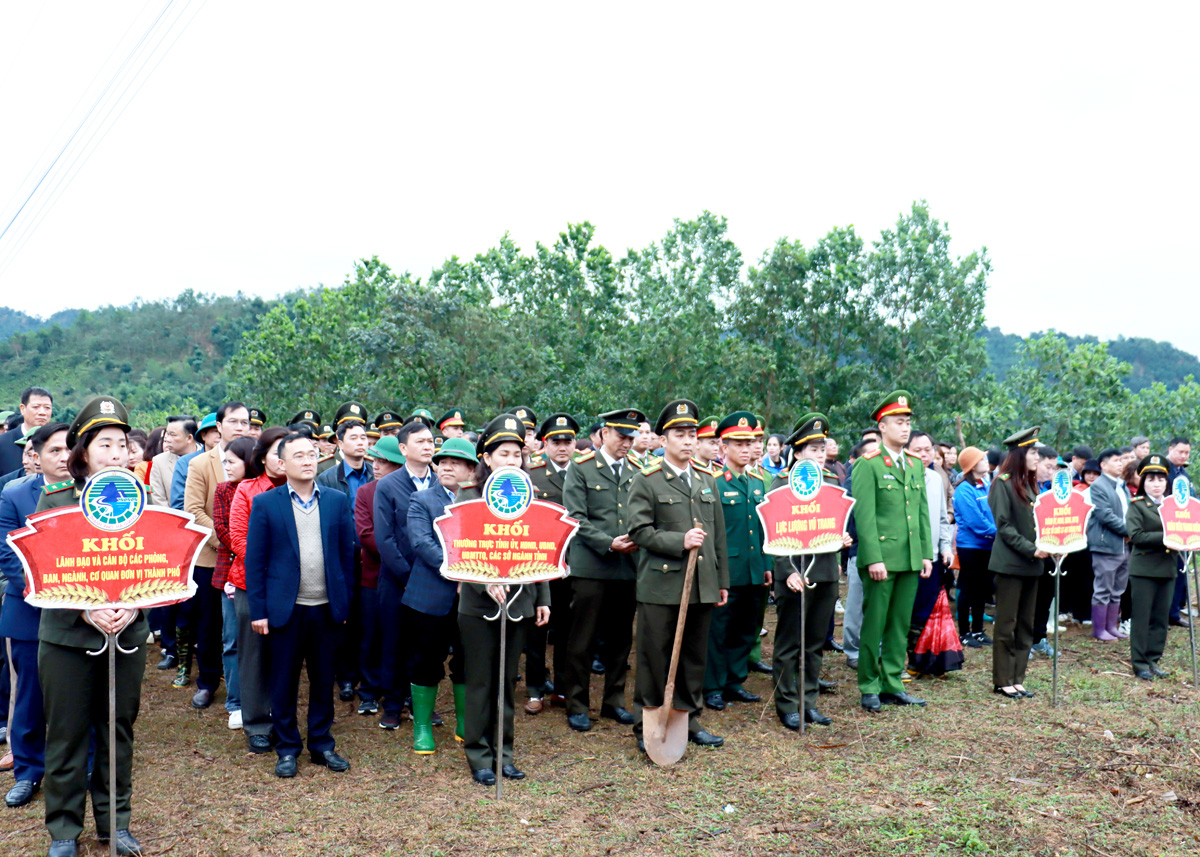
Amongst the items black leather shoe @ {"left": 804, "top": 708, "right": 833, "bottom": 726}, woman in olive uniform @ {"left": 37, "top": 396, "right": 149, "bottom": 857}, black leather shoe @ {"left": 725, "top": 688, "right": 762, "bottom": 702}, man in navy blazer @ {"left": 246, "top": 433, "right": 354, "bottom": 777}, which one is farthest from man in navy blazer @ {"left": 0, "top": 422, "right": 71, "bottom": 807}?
black leather shoe @ {"left": 804, "top": 708, "right": 833, "bottom": 726}

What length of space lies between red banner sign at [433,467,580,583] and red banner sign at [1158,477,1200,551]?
544 centimetres

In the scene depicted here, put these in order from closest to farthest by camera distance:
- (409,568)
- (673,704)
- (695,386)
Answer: (673,704) < (409,568) < (695,386)

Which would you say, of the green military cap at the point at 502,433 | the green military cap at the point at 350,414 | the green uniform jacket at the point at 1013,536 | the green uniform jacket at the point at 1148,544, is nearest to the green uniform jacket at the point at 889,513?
the green uniform jacket at the point at 1013,536

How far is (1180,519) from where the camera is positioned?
741cm

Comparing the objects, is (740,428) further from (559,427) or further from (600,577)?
(559,427)

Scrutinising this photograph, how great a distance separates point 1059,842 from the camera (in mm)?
4395

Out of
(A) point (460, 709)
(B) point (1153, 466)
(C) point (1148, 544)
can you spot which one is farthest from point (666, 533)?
(B) point (1153, 466)

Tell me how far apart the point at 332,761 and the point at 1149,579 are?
6.82m

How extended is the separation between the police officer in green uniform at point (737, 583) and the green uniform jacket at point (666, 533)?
1.11 metres

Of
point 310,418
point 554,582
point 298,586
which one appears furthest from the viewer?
point 310,418

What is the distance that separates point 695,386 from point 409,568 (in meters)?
23.6

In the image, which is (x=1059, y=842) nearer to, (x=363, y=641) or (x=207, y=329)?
(x=363, y=641)

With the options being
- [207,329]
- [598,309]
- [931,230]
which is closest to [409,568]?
[598,309]

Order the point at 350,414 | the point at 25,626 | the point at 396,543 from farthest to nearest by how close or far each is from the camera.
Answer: the point at 350,414 → the point at 396,543 → the point at 25,626
